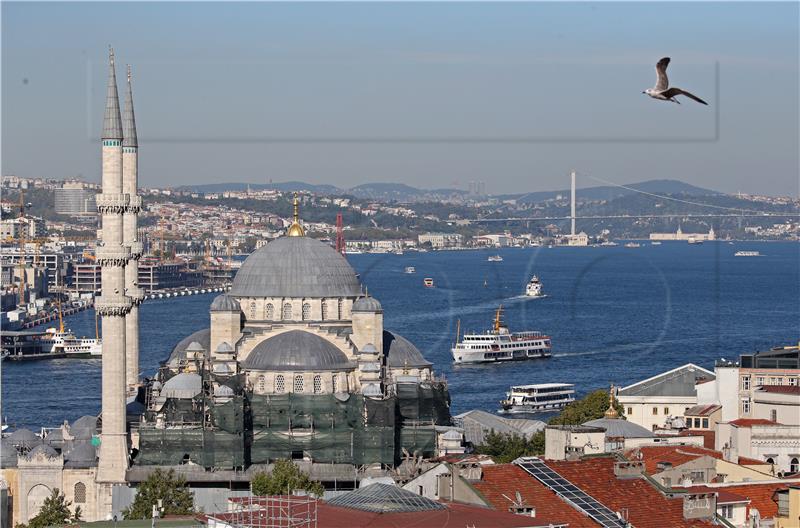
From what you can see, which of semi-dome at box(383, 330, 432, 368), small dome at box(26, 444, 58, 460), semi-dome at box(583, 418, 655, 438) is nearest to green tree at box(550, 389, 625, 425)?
semi-dome at box(383, 330, 432, 368)

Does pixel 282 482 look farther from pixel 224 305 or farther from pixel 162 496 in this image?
pixel 224 305

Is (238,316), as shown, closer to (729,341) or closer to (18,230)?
(729,341)

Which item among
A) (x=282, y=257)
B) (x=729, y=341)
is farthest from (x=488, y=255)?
(x=282, y=257)

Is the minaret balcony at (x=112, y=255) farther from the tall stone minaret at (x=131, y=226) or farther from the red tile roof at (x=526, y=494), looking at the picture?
Result: the red tile roof at (x=526, y=494)

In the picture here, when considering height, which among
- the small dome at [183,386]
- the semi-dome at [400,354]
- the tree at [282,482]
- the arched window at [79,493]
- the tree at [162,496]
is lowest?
the arched window at [79,493]

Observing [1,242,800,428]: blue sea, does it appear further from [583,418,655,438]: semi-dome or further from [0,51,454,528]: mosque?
[583,418,655,438]: semi-dome

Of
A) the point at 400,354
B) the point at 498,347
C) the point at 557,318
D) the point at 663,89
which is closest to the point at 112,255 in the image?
the point at 400,354

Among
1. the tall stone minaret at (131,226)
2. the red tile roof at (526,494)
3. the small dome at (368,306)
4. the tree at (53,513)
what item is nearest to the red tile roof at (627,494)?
the red tile roof at (526,494)

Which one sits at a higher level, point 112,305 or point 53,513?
point 112,305
